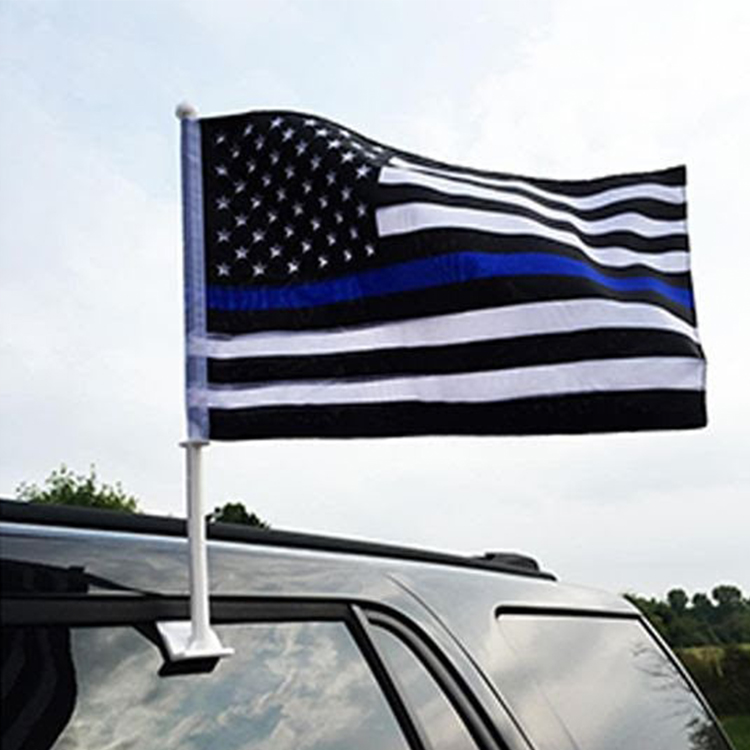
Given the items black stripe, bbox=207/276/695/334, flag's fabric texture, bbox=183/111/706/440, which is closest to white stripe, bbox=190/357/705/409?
flag's fabric texture, bbox=183/111/706/440

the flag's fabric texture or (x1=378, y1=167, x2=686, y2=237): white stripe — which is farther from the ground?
(x1=378, y1=167, x2=686, y2=237): white stripe

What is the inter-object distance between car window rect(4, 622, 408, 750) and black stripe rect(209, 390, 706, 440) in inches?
A: 17.1

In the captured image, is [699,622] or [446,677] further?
[699,622]

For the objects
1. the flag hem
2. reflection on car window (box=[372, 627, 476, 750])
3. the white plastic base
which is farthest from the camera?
the flag hem

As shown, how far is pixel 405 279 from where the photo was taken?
2.62m

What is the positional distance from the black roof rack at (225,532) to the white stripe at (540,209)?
2.59 ft

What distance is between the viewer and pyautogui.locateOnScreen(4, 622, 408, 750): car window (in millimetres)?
1554

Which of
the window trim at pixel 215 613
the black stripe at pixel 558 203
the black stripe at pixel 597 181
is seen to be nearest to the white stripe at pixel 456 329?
the black stripe at pixel 558 203

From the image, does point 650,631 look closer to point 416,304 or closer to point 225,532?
point 416,304

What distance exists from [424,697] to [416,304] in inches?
33.0

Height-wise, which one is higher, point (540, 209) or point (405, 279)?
point (540, 209)

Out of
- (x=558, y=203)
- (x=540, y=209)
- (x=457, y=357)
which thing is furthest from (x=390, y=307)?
(x=558, y=203)

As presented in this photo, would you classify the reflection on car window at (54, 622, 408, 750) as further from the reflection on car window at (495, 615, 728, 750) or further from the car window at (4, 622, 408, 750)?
the reflection on car window at (495, 615, 728, 750)

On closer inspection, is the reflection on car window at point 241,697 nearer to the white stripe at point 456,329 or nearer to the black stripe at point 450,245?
the white stripe at point 456,329
